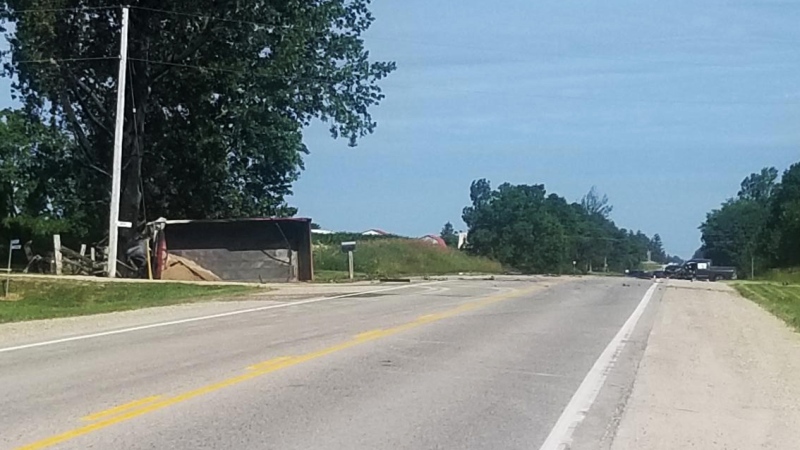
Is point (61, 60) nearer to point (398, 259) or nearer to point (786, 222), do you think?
point (398, 259)

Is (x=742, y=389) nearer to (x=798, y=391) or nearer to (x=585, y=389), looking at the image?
(x=798, y=391)

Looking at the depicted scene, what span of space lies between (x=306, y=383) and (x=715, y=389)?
15.5 feet

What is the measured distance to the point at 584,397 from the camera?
1241cm

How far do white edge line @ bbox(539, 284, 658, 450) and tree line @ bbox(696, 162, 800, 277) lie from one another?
221 feet

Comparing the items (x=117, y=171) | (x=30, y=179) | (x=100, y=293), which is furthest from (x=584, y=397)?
(x=30, y=179)

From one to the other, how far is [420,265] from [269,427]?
56245 mm

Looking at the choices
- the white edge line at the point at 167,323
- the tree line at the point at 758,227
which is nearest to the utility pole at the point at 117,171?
the white edge line at the point at 167,323

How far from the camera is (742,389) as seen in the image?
13414mm

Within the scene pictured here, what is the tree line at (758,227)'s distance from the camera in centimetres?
9106

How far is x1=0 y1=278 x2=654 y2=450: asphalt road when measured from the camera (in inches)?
379

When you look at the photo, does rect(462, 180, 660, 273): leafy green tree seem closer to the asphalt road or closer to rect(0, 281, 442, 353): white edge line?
rect(0, 281, 442, 353): white edge line

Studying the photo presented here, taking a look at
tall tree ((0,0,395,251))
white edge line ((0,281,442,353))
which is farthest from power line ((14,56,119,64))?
white edge line ((0,281,442,353))

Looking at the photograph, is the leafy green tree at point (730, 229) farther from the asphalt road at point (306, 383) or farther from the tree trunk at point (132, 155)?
the asphalt road at point (306, 383)

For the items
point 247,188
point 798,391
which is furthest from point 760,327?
point 247,188
